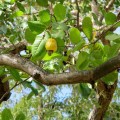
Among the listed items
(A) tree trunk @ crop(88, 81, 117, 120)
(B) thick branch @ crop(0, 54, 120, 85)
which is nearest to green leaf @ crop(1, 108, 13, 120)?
(B) thick branch @ crop(0, 54, 120, 85)

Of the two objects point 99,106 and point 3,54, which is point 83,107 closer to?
point 99,106

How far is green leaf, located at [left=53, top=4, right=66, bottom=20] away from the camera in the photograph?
1150 mm

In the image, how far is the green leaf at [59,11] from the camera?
45.3 inches

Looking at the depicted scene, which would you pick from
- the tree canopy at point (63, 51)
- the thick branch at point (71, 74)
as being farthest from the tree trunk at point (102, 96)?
the thick branch at point (71, 74)

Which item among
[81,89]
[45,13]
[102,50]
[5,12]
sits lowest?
[81,89]

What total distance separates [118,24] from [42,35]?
0.26 m

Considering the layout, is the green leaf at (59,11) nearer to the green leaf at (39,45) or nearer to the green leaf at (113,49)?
the green leaf at (39,45)

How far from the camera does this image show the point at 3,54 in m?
1.45

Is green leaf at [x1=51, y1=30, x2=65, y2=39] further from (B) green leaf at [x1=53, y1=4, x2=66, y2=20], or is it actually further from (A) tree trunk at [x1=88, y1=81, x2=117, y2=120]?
(A) tree trunk at [x1=88, y1=81, x2=117, y2=120]

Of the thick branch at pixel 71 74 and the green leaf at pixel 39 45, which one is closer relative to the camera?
→ the thick branch at pixel 71 74

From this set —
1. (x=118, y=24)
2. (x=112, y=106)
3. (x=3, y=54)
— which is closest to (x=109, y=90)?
(x=112, y=106)

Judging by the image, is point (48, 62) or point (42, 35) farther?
point (48, 62)

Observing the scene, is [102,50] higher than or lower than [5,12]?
lower

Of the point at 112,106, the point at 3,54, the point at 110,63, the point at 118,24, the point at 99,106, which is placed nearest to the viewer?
the point at 110,63
